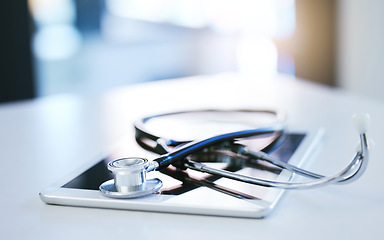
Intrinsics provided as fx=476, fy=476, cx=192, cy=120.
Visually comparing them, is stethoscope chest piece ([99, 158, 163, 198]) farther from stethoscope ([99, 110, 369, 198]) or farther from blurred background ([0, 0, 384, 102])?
blurred background ([0, 0, 384, 102])

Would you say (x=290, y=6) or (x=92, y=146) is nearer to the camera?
(x=92, y=146)

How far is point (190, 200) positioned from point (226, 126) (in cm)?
37

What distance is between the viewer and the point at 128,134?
783 mm

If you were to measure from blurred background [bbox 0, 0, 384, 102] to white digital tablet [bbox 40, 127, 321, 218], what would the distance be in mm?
3395

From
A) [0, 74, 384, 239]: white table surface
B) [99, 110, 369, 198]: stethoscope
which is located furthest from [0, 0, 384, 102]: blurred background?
[99, 110, 369, 198]: stethoscope

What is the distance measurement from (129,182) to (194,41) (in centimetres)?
511

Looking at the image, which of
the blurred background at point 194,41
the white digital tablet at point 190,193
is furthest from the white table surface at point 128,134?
the blurred background at point 194,41

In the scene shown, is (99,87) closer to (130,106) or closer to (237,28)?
(237,28)

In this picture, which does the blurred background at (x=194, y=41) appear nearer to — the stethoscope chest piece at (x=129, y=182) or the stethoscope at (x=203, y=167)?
the stethoscope at (x=203, y=167)

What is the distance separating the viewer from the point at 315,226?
37 cm

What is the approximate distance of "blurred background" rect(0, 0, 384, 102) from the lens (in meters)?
4.09

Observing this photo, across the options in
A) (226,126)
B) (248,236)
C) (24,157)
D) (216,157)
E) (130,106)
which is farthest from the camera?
(130,106)

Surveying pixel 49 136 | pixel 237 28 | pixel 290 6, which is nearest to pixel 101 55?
pixel 237 28

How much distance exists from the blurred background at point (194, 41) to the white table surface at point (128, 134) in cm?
280
